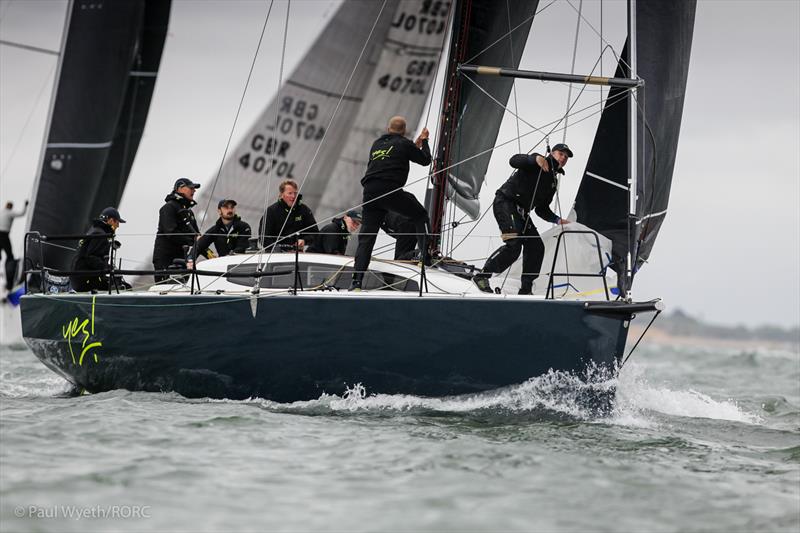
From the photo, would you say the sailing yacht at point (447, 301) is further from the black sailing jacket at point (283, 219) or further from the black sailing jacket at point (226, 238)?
the black sailing jacket at point (226, 238)

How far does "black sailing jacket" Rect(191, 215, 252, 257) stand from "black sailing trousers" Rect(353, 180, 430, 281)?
5.28ft

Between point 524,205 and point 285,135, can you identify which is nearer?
point 524,205

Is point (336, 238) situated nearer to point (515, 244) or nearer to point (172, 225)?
point (172, 225)

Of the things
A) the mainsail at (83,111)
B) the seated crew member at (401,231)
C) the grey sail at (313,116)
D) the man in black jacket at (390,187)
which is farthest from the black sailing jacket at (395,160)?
the mainsail at (83,111)

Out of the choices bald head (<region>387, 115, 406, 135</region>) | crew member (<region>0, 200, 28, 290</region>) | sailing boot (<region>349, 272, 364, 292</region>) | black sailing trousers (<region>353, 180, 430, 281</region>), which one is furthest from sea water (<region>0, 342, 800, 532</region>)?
crew member (<region>0, 200, 28, 290</region>)

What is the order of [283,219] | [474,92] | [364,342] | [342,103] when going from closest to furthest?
[364,342] → [283,219] → [474,92] → [342,103]

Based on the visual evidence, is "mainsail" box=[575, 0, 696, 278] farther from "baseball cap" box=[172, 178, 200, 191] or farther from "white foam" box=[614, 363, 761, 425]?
"baseball cap" box=[172, 178, 200, 191]

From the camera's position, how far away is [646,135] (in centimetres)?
850

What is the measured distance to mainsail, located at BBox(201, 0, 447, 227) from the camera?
15375 millimetres

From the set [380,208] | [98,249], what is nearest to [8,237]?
[98,249]

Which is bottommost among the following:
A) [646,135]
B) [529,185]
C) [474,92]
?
[529,185]

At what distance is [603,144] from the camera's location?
8766 mm

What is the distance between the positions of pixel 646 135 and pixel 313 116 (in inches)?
326

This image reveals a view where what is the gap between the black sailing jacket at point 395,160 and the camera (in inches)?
325
